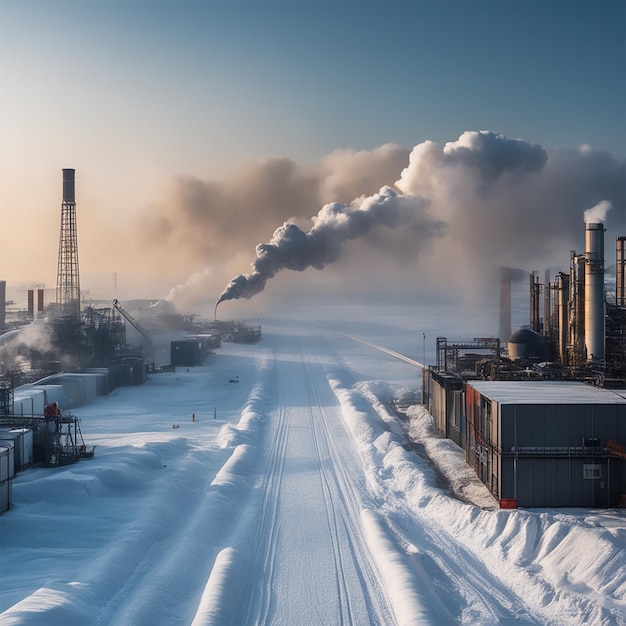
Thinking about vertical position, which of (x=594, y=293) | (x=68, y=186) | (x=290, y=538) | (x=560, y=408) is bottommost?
(x=290, y=538)

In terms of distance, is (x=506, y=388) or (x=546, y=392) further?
(x=506, y=388)

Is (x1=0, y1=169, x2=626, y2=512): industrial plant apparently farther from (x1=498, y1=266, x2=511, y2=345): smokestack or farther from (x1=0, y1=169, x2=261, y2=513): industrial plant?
(x1=498, y1=266, x2=511, y2=345): smokestack

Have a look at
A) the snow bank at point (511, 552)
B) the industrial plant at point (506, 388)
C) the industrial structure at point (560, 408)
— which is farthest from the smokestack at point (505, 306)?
the snow bank at point (511, 552)

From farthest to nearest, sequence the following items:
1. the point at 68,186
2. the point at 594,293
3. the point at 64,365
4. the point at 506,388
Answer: the point at 68,186, the point at 64,365, the point at 594,293, the point at 506,388

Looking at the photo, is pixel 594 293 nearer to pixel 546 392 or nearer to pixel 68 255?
pixel 546 392

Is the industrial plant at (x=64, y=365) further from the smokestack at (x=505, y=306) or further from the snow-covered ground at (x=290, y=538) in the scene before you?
the smokestack at (x=505, y=306)

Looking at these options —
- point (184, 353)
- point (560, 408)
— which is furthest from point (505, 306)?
point (560, 408)
